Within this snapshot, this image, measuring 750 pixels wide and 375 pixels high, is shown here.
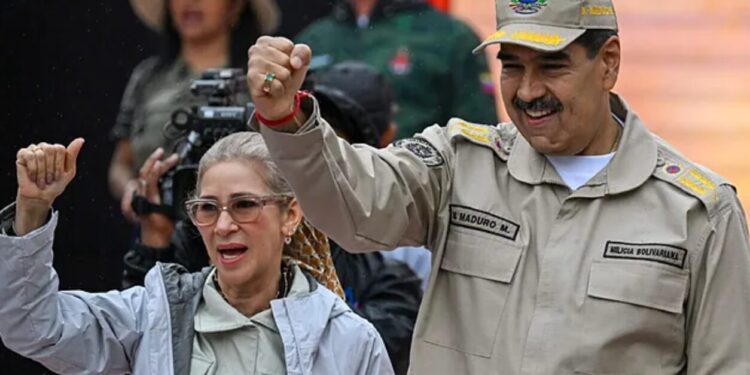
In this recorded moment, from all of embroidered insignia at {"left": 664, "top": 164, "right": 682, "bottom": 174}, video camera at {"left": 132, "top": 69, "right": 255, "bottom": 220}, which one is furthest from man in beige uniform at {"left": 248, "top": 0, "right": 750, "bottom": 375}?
video camera at {"left": 132, "top": 69, "right": 255, "bottom": 220}

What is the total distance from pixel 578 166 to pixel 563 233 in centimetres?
18

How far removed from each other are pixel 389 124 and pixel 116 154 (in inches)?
34.7

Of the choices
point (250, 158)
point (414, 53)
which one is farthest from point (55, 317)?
point (414, 53)

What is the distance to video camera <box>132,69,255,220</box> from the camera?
4.67 m

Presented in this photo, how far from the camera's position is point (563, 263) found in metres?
3.45

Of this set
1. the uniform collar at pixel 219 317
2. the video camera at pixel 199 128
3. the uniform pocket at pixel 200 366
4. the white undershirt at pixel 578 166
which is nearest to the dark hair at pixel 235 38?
the video camera at pixel 199 128

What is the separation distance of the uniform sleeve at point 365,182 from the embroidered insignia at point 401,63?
10.7 feet

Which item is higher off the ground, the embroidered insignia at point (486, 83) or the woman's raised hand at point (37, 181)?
the woman's raised hand at point (37, 181)

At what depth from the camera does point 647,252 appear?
344 centimetres

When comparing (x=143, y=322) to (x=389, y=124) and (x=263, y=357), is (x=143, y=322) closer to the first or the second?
(x=263, y=357)

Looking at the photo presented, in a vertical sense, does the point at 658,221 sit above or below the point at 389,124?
above

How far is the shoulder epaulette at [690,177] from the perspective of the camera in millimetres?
3517

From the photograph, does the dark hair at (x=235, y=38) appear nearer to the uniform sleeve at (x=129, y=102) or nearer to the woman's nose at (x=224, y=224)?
the uniform sleeve at (x=129, y=102)

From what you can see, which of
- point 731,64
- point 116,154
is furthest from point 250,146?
point 731,64
